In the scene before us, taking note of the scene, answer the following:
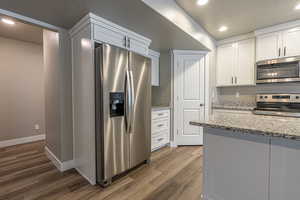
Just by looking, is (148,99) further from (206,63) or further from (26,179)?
(26,179)

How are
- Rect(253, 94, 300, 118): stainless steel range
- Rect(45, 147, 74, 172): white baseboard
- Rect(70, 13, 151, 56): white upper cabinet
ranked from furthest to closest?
Rect(253, 94, 300, 118): stainless steel range → Rect(45, 147, 74, 172): white baseboard → Rect(70, 13, 151, 56): white upper cabinet

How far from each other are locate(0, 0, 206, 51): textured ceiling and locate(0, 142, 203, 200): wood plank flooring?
222 centimetres

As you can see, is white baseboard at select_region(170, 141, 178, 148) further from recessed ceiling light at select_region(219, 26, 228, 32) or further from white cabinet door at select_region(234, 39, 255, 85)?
recessed ceiling light at select_region(219, 26, 228, 32)

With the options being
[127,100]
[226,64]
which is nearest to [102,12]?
[127,100]

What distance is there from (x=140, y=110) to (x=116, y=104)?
46 centimetres

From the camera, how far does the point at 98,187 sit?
1.88m

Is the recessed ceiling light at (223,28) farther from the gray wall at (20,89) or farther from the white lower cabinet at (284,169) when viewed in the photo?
the gray wall at (20,89)

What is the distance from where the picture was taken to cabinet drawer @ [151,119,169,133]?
118 inches

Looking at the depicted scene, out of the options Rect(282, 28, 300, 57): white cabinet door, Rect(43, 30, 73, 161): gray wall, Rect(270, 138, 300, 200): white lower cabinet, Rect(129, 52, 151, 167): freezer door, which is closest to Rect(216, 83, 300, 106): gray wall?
Rect(282, 28, 300, 57): white cabinet door

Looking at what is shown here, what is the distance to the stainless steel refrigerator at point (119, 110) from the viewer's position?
6.00ft

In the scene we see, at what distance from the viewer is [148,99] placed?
7.99ft

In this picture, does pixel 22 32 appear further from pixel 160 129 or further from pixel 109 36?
pixel 160 129

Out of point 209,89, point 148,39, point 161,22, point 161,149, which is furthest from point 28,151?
point 209,89

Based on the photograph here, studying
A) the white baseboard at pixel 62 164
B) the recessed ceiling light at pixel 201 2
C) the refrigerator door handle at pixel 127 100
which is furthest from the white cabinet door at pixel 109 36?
the white baseboard at pixel 62 164
